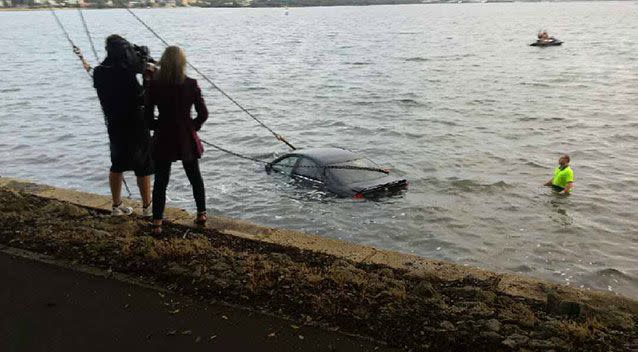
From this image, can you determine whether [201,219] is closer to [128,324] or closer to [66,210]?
[66,210]

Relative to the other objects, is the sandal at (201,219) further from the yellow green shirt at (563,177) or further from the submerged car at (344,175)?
the yellow green shirt at (563,177)

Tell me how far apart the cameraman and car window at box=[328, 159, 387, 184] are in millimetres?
6640

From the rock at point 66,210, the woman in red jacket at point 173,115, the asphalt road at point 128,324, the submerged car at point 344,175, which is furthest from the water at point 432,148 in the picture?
the asphalt road at point 128,324

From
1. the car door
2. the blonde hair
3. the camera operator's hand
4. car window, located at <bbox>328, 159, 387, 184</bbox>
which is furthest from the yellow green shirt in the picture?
the blonde hair

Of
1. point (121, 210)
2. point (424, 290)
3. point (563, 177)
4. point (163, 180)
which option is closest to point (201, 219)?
point (163, 180)

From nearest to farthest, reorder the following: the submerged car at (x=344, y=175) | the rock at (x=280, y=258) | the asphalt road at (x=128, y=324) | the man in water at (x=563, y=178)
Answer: the asphalt road at (x=128, y=324) < the rock at (x=280, y=258) < the submerged car at (x=344, y=175) < the man in water at (x=563, y=178)

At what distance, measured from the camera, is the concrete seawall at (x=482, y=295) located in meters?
4.62

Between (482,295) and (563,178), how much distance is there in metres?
10.8

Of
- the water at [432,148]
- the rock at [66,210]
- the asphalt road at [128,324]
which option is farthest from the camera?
the water at [432,148]

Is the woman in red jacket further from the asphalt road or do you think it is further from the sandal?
the asphalt road

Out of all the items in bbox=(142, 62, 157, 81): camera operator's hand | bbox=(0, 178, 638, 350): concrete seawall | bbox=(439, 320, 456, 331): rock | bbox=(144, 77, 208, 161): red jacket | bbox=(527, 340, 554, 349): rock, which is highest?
bbox=(142, 62, 157, 81): camera operator's hand

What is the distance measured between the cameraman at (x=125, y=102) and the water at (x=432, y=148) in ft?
18.5

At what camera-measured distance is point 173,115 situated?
5.99 metres

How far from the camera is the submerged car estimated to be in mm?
13047
